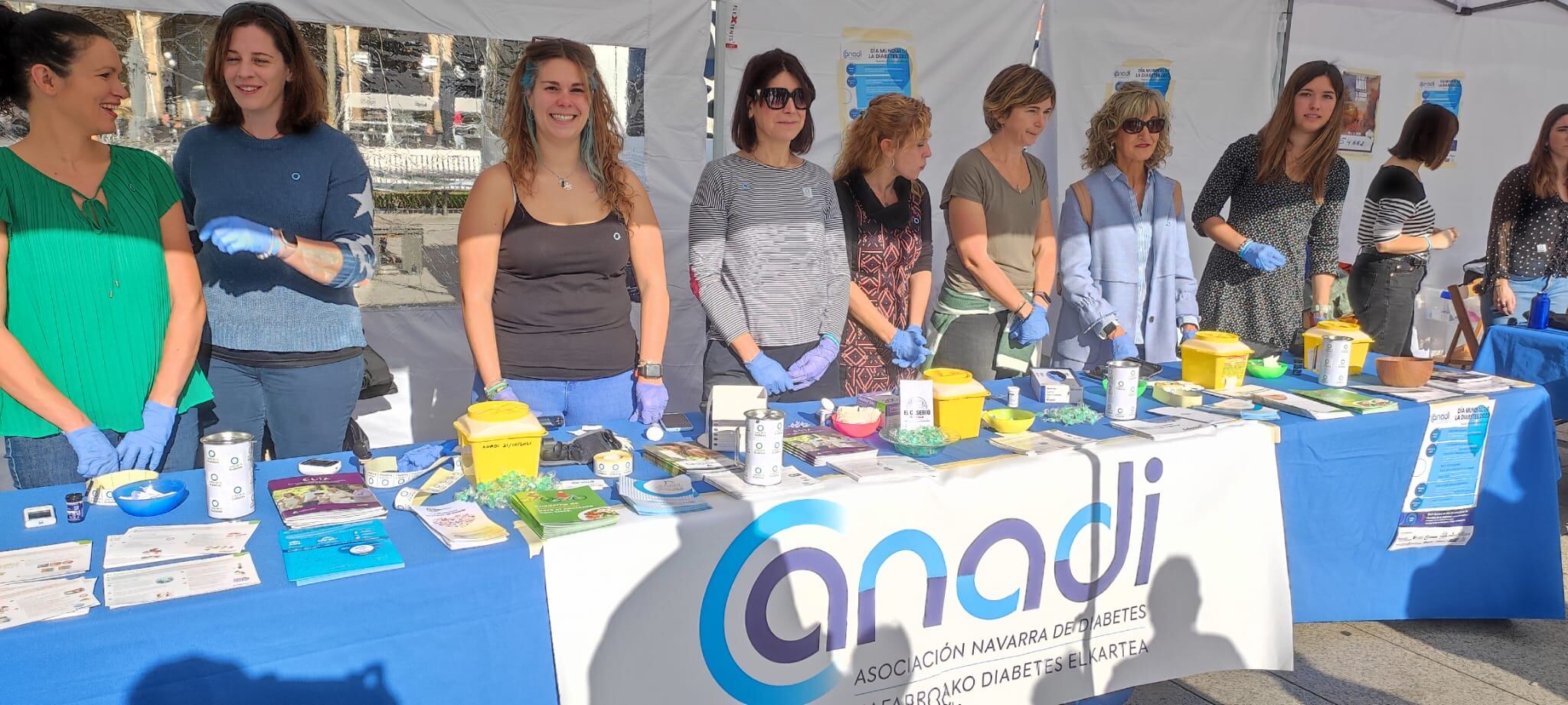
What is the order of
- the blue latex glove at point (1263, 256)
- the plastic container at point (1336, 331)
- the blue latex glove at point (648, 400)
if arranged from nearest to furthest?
the blue latex glove at point (648, 400), the plastic container at point (1336, 331), the blue latex glove at point (1263, 256)

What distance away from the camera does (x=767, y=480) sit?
1891mm

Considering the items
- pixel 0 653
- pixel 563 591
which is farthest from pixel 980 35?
pixel 0 653

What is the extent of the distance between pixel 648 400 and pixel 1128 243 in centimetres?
178

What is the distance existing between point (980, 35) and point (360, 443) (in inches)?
129

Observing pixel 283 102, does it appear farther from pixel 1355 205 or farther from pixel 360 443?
pixel 1355 205

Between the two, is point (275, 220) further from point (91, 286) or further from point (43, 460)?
point (43, 460)

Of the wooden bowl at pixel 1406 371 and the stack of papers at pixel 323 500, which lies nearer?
the stack of papers at pixel 323 500

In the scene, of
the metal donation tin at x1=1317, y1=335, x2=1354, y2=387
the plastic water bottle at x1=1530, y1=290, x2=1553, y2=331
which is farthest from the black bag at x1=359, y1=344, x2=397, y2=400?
the plastic water bottle at x1=1530, y1=290, x2=1553, y2=331

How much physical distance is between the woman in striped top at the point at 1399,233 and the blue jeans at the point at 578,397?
3.17m

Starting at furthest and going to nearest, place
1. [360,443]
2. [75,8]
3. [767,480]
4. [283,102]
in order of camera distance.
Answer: [75,8] → [360,443] → [283,102] → [767,480]

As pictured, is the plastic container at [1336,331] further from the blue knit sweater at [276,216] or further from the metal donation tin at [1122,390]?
the blue knit sweater at [276,216]

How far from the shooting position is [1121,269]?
339cm

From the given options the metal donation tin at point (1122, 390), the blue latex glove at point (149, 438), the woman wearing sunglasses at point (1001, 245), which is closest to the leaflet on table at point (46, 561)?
the blue latex glove at point (149, 438)

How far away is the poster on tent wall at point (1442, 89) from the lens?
612 cm
